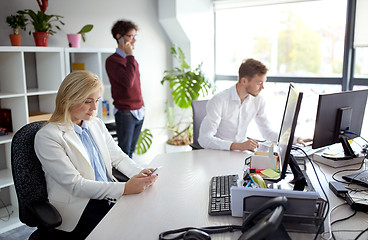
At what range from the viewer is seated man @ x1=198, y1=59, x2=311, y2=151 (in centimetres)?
249

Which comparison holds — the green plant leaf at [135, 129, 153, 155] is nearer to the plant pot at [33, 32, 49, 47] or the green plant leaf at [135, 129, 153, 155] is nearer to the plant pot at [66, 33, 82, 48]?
the plant pot at [66, 33, 82, 48]

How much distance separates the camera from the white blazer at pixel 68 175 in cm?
160

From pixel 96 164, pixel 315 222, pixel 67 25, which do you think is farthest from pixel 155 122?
pixel 315 222

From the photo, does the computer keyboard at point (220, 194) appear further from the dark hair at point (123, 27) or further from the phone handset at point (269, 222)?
the dark hair at point (123, 27)

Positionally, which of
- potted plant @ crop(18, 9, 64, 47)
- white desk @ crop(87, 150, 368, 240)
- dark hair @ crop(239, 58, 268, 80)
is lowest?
white desk @ crop(87, 150, 368, 240)

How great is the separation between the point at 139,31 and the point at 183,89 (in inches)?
34.6

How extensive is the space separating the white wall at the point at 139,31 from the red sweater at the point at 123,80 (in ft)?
1.85

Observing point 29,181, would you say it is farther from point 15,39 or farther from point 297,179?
point 15,39

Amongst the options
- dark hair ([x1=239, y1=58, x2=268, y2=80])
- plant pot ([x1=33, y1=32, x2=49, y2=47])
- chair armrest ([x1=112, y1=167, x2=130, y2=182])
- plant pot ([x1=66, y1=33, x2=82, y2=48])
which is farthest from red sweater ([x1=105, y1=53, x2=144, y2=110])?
chair armrest ([x1=112, y1=167, x2=130, y2=182])

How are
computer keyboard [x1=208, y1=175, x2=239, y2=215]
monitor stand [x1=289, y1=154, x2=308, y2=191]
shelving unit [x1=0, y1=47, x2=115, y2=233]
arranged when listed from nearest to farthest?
computer keyboard [x1=208, y1=175, x2=239, y2=215] < monitor stand [x1=289, y1=154, x2=308, y2=191] < shelving unit [x1=0, y1=47, x2=115, y2=233]

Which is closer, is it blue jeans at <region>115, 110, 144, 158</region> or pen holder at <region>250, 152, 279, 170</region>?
pen holder at <region>250, 152, 279, 170</region>

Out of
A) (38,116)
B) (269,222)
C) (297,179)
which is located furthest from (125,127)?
Result: (269,222)

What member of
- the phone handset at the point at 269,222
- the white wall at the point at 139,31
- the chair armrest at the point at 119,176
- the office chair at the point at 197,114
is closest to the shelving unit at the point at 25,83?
the white wall at the point at 139,31

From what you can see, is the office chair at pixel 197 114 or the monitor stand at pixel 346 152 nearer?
the monitor stand at pixel 346 152
